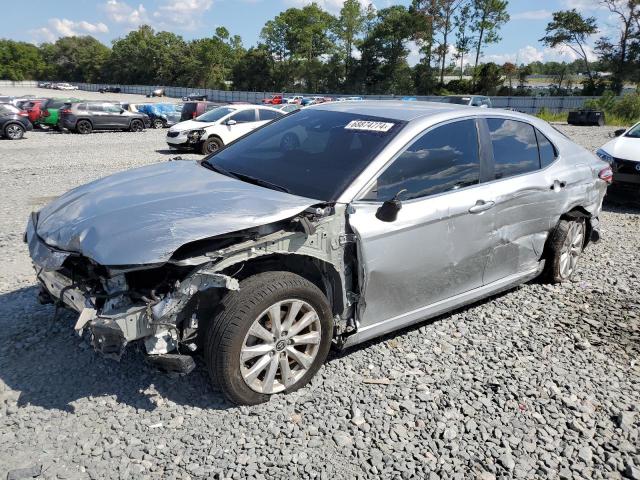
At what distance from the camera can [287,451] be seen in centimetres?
269

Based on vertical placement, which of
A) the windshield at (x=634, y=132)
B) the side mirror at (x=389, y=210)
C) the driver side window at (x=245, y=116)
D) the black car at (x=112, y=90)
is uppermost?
the side mirror at (x=389, y=210)

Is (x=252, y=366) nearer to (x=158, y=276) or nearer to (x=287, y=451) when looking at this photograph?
(x=287, y=451)

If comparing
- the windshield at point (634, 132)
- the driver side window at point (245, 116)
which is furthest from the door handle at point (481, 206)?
the driver side window at point (245, 116)

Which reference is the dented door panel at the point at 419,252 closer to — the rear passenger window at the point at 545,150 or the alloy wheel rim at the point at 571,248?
the rear passenger window at the point at 545,150

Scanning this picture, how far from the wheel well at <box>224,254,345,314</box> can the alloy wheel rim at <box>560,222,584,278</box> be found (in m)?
2.65

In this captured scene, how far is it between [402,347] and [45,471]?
236 cm

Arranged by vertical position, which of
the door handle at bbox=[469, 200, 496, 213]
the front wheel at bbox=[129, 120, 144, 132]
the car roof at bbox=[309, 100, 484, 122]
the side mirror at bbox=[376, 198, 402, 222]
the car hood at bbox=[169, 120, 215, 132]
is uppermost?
the car roof at bbox=[309, 100, 484, 122]

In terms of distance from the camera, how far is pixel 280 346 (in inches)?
117

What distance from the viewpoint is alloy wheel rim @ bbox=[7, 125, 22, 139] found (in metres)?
19.3

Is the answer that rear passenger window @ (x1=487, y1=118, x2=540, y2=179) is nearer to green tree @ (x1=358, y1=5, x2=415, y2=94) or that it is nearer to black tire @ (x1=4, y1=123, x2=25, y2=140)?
black tire @ (x1=4, y1=123, x2=25, y2=140)

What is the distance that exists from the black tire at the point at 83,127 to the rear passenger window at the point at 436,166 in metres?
22.0

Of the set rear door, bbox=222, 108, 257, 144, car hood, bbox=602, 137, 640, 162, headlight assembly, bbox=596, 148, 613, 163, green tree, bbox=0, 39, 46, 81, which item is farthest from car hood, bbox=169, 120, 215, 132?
green tree, bbox=0, 39, 46, 81

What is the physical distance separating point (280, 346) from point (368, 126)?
1692 mm

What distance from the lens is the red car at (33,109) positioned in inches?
922
